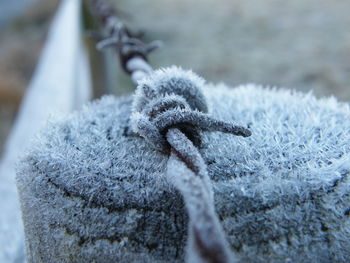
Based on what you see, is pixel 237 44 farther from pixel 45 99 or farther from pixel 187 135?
pixel 187 135

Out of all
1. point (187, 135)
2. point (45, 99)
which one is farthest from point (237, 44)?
point (187, 135)

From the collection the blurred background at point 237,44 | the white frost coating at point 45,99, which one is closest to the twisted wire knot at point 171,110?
the white frost coating at point 45,99

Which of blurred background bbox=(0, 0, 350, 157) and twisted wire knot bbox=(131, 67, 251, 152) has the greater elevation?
blurred background bbox=(0, 0, 350, 157)

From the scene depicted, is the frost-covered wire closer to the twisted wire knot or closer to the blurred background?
the twisted wire knot

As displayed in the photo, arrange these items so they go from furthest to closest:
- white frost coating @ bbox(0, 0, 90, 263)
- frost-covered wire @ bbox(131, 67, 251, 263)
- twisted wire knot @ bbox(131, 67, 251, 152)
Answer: white frost coating @ bbox(0, 0, 90, 263) → twisted wire knot @ bbox(131, 67, 251, 152) → frost-covered wire @ bbox(131, 67, 251, 263)

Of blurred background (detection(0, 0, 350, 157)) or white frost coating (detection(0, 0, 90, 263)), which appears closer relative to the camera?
white frost coating (detection(0, 0, 90, 263))

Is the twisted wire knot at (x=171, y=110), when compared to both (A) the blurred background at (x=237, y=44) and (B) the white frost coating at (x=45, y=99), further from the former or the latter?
(A) the blurred background at (x=237, y=44)

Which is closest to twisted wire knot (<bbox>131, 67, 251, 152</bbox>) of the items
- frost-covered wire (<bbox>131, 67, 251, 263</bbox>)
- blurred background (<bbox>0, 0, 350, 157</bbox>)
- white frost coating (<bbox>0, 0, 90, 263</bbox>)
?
frost-covered wire (<bbox>131, 67, 251, 263</bbox>)

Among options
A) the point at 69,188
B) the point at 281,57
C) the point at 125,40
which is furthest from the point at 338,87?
the point at 69,188
